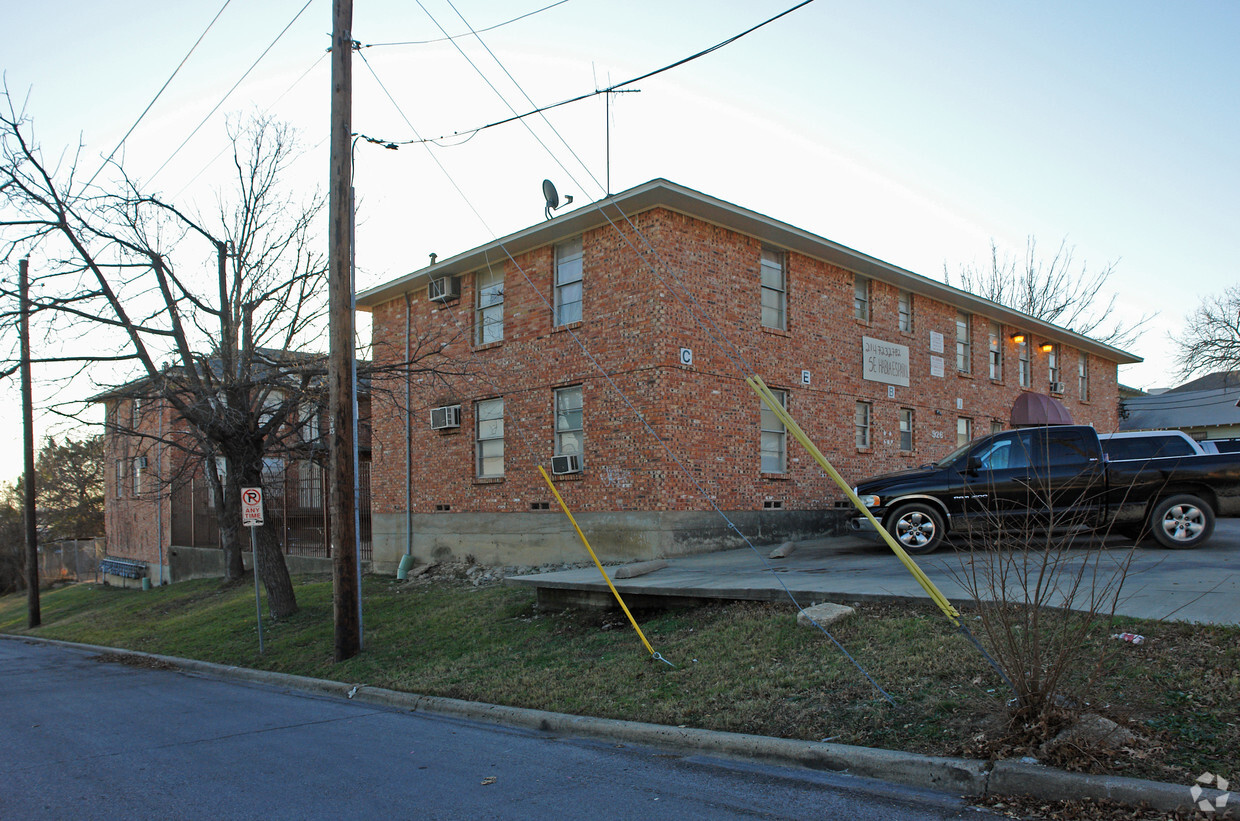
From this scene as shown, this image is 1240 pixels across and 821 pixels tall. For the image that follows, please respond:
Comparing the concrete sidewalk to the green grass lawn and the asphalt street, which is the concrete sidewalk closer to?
the green grass lawn

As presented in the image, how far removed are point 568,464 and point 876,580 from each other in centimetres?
759

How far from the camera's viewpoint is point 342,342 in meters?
11.0

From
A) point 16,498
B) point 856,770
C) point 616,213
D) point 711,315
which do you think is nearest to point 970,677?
point 856,770

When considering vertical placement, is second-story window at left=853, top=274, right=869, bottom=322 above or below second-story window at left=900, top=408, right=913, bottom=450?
above

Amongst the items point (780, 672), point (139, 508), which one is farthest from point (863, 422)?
point (139, 508)

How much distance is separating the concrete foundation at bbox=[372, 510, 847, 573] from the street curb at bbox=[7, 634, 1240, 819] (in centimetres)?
667

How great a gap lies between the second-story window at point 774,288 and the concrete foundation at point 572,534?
13.1ft

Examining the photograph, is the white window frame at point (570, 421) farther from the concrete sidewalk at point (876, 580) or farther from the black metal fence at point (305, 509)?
the black metal fence at point (305, 509)

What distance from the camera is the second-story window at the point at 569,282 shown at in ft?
55.3

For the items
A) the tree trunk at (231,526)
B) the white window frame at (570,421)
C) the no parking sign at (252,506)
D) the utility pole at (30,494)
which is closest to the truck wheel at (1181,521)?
the white window frame at (570,421)

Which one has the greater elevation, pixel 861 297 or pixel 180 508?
pixel 861 297

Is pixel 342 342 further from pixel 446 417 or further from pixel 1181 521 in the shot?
pixel 1181 521

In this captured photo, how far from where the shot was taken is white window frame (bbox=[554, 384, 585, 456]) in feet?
54.2

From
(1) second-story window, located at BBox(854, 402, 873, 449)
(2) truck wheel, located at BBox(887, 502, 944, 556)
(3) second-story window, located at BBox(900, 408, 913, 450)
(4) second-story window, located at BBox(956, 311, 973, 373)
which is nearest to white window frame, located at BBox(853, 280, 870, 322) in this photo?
(1) second-story window, located at BBox(854, 402, 873, 449)
